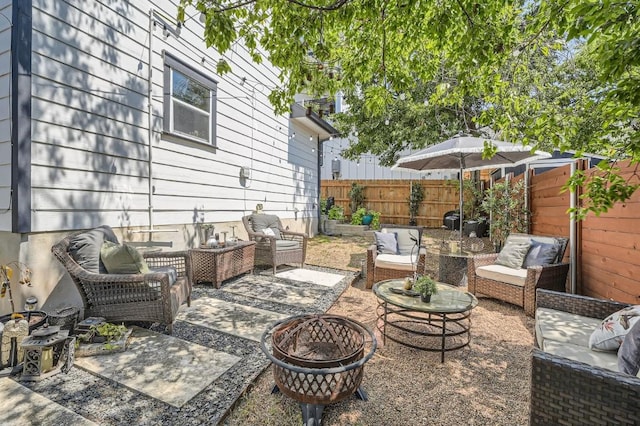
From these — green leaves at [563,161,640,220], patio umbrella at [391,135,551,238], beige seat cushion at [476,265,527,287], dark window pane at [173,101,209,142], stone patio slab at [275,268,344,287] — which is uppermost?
dark window pane at [173,101,209,142]

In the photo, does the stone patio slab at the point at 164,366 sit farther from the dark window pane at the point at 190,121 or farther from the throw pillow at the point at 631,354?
the dark window pane at the point at 190,121

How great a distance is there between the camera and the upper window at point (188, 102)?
4.33 metres

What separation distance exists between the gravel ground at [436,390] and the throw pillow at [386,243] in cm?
178

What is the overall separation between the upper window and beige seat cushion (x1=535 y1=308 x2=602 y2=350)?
15.9ft

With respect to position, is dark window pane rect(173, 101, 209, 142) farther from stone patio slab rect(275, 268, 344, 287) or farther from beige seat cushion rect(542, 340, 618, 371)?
beige seat cushion rect(542, 340, 618, 371)

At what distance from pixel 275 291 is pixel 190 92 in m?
3.43

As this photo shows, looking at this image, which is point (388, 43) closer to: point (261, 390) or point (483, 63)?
point (483, 63)

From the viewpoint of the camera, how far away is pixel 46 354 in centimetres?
217

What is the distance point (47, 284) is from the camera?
2943 mm

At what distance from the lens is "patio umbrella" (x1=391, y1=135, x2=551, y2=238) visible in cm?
→ 432

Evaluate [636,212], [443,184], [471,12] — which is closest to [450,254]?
[636,212]

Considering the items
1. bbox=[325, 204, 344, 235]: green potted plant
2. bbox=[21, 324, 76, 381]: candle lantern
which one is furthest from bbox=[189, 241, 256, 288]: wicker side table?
bbox=[325, 204, 344, 235]: green potted plant

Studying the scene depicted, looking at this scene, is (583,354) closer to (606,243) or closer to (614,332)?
(614,332)

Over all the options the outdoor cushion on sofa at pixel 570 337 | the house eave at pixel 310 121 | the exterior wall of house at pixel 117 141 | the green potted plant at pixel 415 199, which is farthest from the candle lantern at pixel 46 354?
the green potted plant at pixel 415 199
